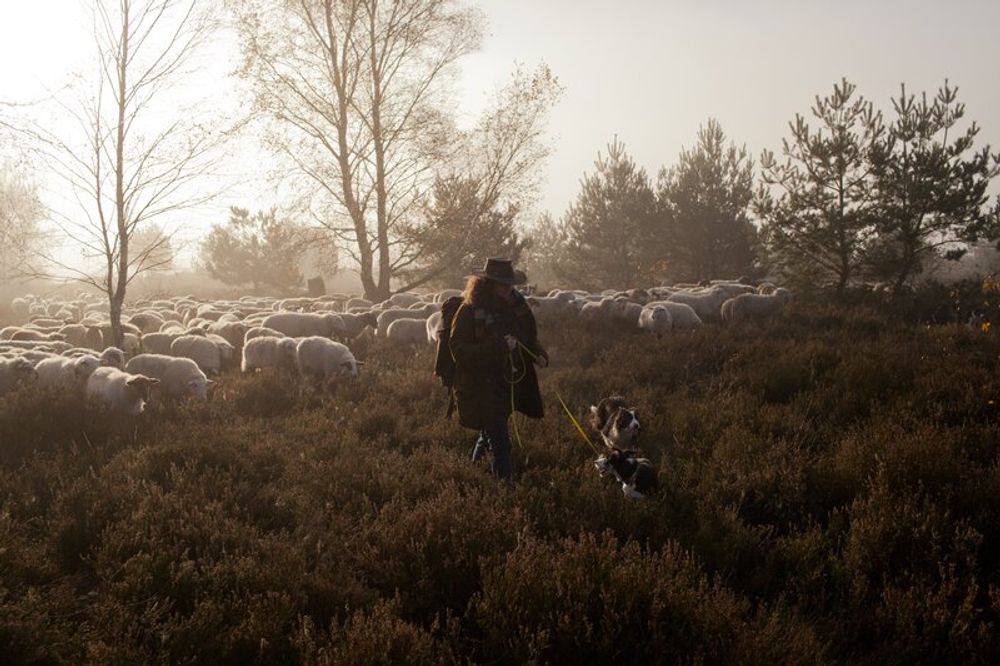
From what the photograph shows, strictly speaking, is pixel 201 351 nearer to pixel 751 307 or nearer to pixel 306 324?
pixel 306 324

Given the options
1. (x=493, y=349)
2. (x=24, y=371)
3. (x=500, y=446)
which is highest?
(x=493, y=349)

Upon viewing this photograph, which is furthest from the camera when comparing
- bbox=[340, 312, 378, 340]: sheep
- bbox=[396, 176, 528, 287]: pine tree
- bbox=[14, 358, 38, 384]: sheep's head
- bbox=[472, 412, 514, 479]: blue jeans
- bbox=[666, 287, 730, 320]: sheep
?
bbox=[396, 176, 528, 287]: pine tree

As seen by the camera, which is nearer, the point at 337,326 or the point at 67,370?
the point at 67,370

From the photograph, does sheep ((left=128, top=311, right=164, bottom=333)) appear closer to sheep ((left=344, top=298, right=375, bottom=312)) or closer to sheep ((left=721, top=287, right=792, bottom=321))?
sheep ((left=344, top=298, right=375, bottom=312))

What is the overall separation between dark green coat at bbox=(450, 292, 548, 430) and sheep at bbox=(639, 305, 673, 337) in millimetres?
7850

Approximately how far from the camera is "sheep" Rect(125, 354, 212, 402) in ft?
32.2

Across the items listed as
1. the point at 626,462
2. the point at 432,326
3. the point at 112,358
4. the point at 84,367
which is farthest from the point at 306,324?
the point at 626,462

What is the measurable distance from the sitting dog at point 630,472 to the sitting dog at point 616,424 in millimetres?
864

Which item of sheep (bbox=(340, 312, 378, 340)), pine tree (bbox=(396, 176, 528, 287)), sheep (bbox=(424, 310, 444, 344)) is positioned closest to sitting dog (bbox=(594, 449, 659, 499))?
sheep (bbox=(424, 310, 444, 344))

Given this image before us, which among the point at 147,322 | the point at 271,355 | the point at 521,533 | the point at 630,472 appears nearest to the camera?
the point at 521,533

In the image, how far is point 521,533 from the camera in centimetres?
454

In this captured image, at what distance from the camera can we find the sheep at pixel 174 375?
9828 millimetres

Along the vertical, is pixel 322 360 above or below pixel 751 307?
below

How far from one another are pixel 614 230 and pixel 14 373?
2724 centimetres
